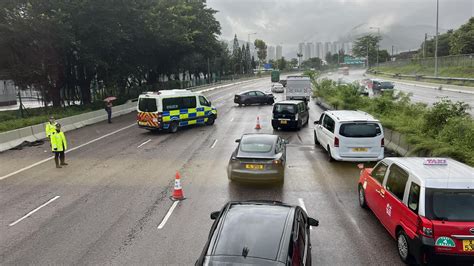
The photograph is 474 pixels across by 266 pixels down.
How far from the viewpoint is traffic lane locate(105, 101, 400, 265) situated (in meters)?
7.99

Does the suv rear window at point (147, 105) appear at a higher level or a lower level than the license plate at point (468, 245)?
higher

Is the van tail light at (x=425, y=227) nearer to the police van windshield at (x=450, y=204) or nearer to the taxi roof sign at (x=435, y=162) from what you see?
the police van windshield at (x=450, y=204)

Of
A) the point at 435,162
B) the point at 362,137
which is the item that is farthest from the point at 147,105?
the point at 435,162

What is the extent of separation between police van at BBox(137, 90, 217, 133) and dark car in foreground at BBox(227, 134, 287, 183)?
36.4 feet

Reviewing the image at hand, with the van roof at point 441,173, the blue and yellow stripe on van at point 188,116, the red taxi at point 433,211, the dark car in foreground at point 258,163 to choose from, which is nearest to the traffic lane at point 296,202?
→ the dark car in foreground at point 258,163

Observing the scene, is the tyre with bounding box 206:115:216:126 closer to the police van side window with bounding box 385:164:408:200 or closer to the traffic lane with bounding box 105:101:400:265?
the traffic lane with bounding box 105:101:400:265

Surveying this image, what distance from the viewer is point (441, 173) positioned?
7332 millimetres

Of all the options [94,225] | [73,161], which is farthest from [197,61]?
[94,225]

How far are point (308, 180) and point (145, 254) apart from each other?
6753mm

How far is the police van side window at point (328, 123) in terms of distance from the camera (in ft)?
51.2

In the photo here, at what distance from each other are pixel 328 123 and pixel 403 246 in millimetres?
9169

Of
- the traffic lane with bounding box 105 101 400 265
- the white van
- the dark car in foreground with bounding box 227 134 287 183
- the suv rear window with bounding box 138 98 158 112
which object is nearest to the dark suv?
the traffic lane with bounding box 105 101 400 265

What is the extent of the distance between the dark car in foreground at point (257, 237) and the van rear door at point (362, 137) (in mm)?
8530

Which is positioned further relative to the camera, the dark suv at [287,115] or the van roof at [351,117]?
the dark suv at [287,115]
